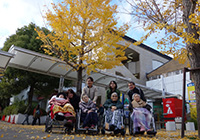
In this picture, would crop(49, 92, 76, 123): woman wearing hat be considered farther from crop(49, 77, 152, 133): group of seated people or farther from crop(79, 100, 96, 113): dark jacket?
crop(79, 100, 96, 113): dark jacket

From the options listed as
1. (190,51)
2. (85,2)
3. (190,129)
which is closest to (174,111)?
(190,129)

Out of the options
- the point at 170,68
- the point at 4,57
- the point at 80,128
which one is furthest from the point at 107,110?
the point at 170,68

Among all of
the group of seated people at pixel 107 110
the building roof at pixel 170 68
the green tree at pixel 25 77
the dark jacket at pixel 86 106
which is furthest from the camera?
the building roof at pixel 170 68

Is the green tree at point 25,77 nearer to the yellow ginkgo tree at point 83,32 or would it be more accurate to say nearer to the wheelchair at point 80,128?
the yellow ginkgo tree at point 83,32

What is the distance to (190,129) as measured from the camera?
9023mm

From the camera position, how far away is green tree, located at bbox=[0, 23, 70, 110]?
14.7 metres

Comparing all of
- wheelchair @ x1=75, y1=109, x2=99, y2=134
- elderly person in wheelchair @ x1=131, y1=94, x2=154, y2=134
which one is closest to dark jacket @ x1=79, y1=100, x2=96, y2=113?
wheelchair @ x1=75, y1=109, x2=99, y2=134

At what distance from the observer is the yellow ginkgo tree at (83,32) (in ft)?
26.9

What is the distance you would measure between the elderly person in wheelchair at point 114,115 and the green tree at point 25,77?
11.0 metres

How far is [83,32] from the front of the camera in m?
8.65

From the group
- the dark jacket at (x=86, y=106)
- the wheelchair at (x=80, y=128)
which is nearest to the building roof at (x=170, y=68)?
the dark jacket at (x=86, y=106)

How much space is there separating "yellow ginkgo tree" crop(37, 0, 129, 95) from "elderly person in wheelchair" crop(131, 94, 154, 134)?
386cm

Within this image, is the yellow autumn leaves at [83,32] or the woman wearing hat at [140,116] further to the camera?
the yellow autumn leaves at [83,32]

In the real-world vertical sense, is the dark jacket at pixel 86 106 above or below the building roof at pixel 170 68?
below
